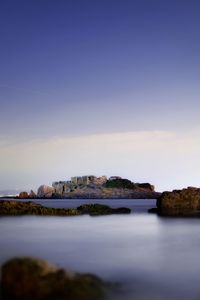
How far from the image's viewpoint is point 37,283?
14625 millimetres

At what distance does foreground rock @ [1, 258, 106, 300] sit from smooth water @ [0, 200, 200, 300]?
1.74 m

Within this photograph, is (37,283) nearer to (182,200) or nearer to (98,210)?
(98,210)

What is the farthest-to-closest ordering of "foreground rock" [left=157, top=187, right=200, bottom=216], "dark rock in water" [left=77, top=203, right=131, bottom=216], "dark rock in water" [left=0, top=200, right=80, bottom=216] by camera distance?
"foreground rock" [left=157, top=187, right=200, bottom=216], "dark rock in water" [left=77, top=203, right=131, bottom=216], "dark rock in water" [left=0, top=200, right=80, bottom=216]

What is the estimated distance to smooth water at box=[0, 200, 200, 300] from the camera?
1887 centimetres

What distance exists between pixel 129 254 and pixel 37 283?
15769mm

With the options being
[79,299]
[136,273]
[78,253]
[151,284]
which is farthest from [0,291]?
[78,253]

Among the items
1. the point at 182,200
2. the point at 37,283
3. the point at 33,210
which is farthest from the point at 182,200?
the point at 37,283

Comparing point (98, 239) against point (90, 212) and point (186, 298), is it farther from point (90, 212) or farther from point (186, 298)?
point (90, 212)

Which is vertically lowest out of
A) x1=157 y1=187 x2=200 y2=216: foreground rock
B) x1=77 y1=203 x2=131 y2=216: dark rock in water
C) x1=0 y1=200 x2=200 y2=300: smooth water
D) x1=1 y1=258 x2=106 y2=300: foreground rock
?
x1=0 y1=200 x2=200 y2=300: smooth water

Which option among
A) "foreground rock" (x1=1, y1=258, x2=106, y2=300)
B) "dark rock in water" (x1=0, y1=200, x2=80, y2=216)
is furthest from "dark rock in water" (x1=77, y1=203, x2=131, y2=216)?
"foreground rock" (x1=1, y1=258, x2=106, y2=300)

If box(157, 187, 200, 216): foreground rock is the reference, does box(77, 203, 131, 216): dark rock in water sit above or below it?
below

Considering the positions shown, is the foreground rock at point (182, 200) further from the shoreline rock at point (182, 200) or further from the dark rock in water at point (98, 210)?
the dark rock in water at point (98, 210)

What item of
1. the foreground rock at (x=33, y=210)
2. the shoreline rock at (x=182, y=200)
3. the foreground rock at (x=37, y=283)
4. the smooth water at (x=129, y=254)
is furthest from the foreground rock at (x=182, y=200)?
the foreground rock at (x=37, y=283)

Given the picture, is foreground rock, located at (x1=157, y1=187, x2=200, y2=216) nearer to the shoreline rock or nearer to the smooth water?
the shoreline rock
